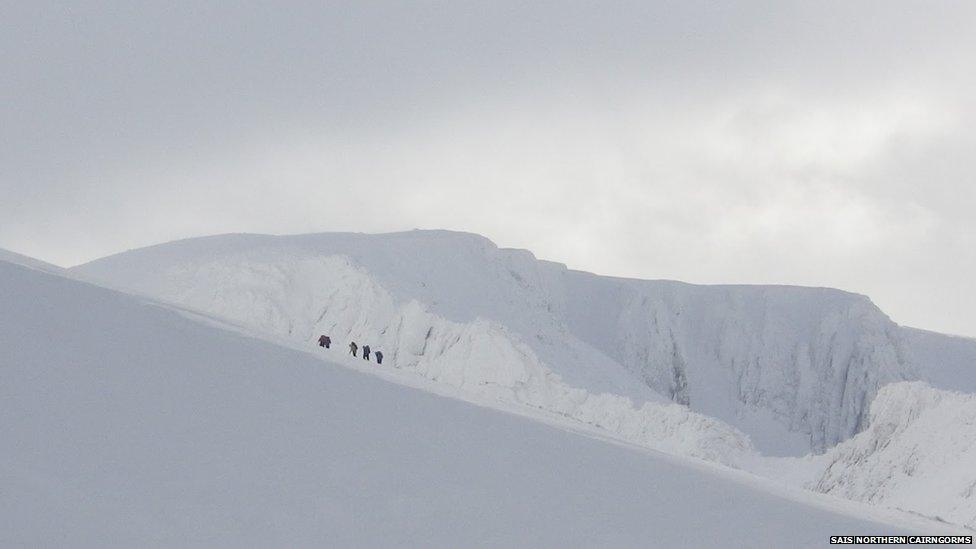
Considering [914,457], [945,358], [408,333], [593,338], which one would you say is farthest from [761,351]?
[914,457]

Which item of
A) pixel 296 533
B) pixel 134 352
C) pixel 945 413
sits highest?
pixel 945 413

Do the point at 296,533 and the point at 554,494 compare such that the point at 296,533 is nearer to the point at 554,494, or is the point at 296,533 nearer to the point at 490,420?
the point at 554,494

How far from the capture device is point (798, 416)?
64938 millimetres

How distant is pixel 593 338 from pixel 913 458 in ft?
113

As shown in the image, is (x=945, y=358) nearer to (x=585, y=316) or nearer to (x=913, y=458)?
(x=585, y=316)

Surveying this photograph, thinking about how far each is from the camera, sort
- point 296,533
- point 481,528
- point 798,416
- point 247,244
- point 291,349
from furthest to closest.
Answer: point 798,416, point 247,244, point 291,349, point 481,528, point 296,533

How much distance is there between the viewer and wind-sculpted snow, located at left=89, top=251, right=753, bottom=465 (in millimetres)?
37844

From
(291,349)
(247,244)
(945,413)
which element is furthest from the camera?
(247,244)

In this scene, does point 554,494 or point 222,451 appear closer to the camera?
point 222,451

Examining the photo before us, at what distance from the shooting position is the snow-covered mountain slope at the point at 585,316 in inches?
1635

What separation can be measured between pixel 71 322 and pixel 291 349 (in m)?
2.16

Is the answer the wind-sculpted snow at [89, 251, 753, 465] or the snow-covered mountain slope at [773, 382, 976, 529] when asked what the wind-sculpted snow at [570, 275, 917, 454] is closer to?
the wind-sculpted snow at [89, 251, 753, 465]

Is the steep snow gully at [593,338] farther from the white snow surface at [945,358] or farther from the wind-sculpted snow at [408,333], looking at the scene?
the white snow surface at [945,358]

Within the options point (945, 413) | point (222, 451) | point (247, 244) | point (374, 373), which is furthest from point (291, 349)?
point (247, 244)
